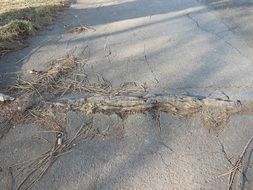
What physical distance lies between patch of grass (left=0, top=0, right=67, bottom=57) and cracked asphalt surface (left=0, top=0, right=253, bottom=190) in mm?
230

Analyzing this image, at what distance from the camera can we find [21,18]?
6941 millimetres

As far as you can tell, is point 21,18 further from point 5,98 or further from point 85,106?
point 85,106

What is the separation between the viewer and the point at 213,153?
121 inches

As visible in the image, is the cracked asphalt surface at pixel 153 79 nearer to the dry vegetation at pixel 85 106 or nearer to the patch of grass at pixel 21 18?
the dry vegetation at pixel 85 106

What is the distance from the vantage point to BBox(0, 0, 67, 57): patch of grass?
18.2 feet

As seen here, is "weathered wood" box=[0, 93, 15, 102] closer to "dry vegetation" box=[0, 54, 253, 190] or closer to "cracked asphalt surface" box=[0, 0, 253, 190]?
"dry vegetation" box=[0, 54, 253, 190]

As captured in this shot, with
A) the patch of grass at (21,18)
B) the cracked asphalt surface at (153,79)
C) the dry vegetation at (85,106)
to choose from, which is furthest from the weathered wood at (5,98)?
the patch of grass at (21,18)

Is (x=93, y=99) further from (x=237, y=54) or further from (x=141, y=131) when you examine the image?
(x=237, y=54)

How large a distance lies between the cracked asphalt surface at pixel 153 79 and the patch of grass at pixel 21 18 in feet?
0.76

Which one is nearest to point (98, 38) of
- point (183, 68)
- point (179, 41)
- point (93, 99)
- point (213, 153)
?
point (179, 41)

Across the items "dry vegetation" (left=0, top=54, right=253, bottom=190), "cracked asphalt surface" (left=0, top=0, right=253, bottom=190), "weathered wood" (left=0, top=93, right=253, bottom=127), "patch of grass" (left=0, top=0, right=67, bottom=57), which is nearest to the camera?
"cracked asphalt surface" (left=0, top=0, right=253, bottom=190)

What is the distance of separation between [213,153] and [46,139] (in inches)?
58.9


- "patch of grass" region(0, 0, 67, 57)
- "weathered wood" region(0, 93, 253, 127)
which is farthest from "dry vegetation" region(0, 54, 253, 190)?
"patch of grass" region(0, 0, 67, 57)

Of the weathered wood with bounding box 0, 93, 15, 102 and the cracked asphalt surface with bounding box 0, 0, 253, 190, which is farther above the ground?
the weathered wood with bounding box 0, 93, 15, 102
